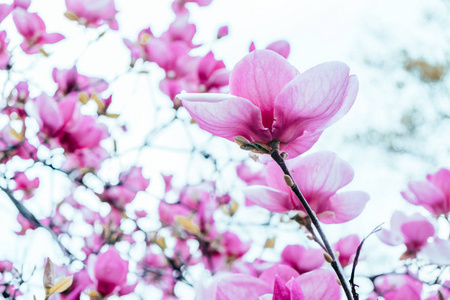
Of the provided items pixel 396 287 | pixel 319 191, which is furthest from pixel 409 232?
pixel 319 191

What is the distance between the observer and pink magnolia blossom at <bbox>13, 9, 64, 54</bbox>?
2.85 ft

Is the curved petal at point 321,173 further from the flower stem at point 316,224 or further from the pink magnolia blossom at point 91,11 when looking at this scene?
the pink magnolia blossom at point 91,11

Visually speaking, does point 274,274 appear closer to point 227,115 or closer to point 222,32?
point 227,115

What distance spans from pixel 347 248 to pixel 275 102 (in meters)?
0.42

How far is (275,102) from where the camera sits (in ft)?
1.04

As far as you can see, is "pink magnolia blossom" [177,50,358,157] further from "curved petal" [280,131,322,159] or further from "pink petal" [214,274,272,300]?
"pink petal" [214,274,272,300]

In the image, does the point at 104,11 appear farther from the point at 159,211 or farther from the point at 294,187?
the point at 294,187

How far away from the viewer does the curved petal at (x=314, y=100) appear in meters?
0.30

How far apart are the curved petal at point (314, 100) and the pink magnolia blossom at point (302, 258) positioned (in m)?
0.23

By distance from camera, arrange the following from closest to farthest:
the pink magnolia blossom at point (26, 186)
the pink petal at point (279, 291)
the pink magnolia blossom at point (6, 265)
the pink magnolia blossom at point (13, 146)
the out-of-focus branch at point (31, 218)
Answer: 1. the pink petal at point (279, 291)
2. the out-of-focus branch at point (31, 218)
3. the pink magnolia blossom at point (13, 146)
4. the pink magnolia blossom at point (6, 265)
5. the pink magnolia blossom at point (26, 186)

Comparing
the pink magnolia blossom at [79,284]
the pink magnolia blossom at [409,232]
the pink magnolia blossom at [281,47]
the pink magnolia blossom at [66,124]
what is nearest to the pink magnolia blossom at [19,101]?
the pink magnolia blossom at [66,124]

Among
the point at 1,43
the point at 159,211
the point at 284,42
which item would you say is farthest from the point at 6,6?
the point at 159,211

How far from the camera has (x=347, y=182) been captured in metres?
0.39

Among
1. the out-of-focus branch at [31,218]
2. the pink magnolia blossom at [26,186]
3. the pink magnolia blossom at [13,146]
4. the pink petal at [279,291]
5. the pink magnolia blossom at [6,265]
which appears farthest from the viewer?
the pink magnolia blossom at [26,186]
